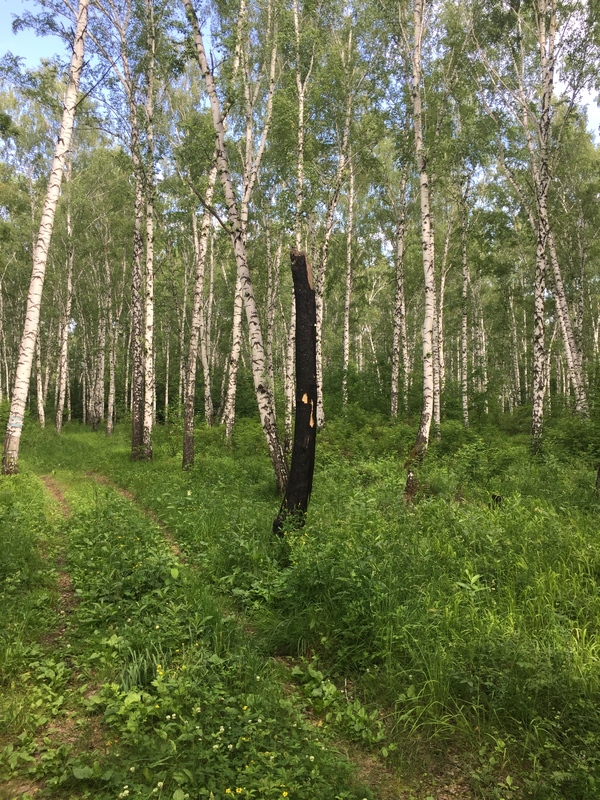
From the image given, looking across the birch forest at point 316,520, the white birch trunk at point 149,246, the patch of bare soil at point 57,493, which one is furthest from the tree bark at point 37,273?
the white birch trunk at point 149,246

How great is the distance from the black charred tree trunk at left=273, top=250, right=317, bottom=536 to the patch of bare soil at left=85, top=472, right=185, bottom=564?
1.51m

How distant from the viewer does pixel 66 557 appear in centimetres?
605

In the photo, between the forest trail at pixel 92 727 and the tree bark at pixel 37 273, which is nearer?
the forest trail at pixel 92 727

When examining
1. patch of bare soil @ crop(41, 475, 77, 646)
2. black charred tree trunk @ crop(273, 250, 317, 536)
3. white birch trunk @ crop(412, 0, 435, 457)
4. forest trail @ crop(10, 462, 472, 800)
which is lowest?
forest trail @ crop(10, 462, 472, 800)

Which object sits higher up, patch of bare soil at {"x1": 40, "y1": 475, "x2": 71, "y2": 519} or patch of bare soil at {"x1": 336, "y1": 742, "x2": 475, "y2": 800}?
patch of bare soil at {"x1": 40, "y1": 475, "x2": 71, "y2": 519}

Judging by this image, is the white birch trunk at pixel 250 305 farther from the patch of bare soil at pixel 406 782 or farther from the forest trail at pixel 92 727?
the patch of bare soil at pixel 406 782

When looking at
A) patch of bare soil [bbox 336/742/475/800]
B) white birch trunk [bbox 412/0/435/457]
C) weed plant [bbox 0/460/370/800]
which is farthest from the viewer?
white birch trunk [bbox 412/0/435/457]

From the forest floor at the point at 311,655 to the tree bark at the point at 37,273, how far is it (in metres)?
4.28

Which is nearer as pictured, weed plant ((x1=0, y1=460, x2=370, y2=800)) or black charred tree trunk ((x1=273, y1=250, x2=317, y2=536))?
weed plant ((x1=0, y1=460, x2=370, y2=800))

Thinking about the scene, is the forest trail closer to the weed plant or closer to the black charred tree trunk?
the weed plant

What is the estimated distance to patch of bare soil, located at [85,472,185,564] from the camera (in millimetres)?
6434

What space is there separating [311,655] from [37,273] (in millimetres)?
11147

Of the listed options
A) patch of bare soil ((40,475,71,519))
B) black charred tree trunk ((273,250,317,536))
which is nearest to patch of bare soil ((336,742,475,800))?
black charred tree trunk ((273,250,317,536))

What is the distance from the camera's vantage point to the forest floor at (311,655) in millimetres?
2699
